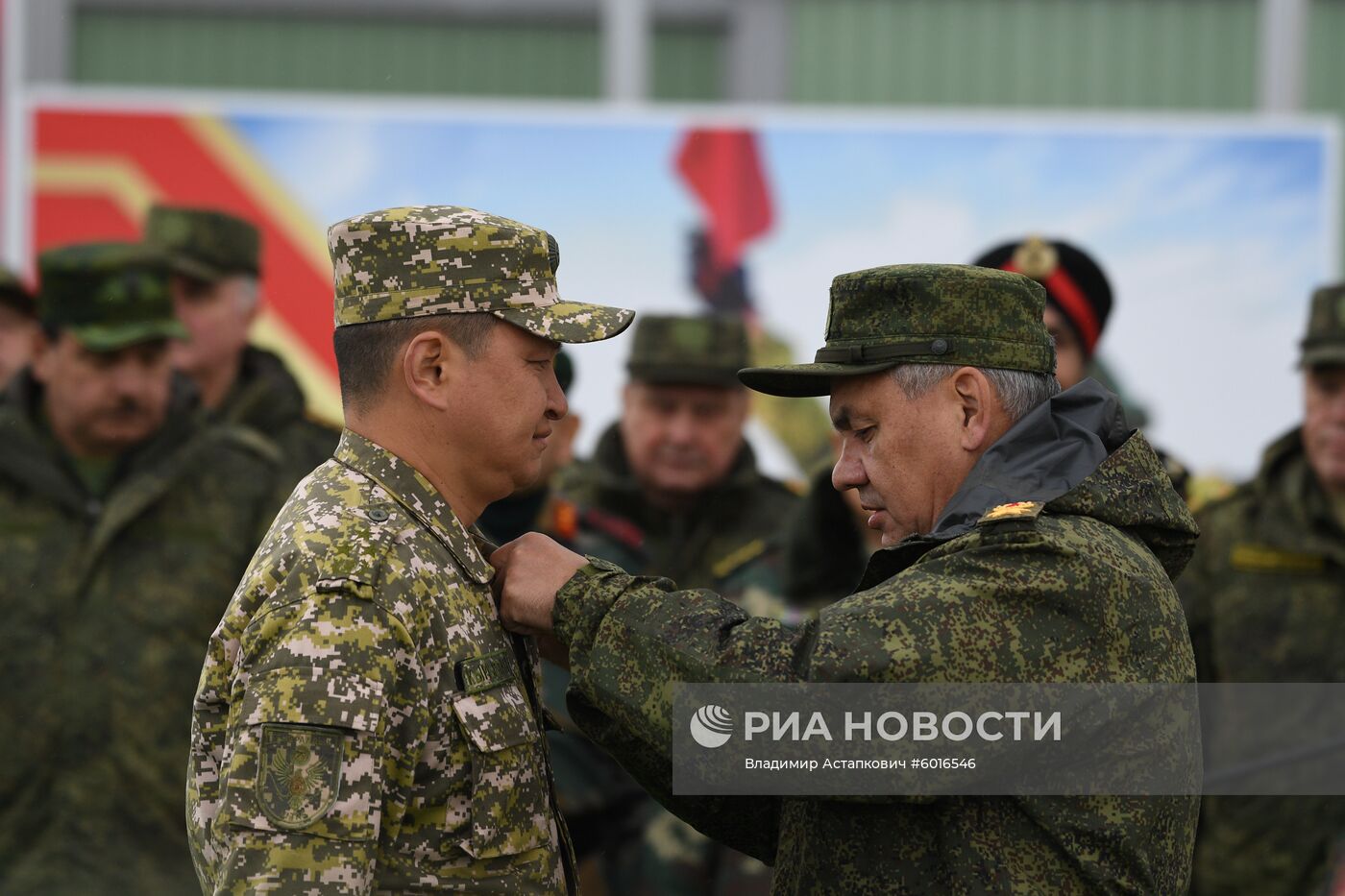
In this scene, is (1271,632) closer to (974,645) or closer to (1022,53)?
(974,645)

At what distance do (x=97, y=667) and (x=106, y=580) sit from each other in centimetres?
27

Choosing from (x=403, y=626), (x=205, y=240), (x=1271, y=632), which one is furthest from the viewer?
(x=205, y=240)

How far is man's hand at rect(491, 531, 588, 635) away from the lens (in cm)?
249

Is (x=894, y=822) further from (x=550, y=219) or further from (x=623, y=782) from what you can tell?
(x=550, y=219)

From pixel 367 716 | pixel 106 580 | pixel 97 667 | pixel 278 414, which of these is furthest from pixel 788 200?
pixel 367 716

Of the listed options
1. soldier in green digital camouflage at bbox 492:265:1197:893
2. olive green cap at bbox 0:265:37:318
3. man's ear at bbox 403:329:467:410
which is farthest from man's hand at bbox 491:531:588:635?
olive green cap at bbox 0:265:37:318

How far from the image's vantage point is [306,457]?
17.9 feet

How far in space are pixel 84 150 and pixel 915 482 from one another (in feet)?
19.8

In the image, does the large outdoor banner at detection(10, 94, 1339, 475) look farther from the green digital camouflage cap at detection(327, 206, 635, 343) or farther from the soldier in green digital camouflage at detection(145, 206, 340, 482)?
the green digital camouflage cap at detection(327, 206, 635, 343)

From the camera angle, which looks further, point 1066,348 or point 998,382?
point 1066,348

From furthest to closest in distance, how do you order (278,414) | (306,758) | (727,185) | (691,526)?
1. (727,185)
2. (278,414)
3. (691,526)
4. (306,758)

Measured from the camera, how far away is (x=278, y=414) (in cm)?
565

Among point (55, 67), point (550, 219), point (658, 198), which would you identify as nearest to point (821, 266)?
point (658, 198)

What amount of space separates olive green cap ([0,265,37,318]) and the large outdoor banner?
1.22 meters
